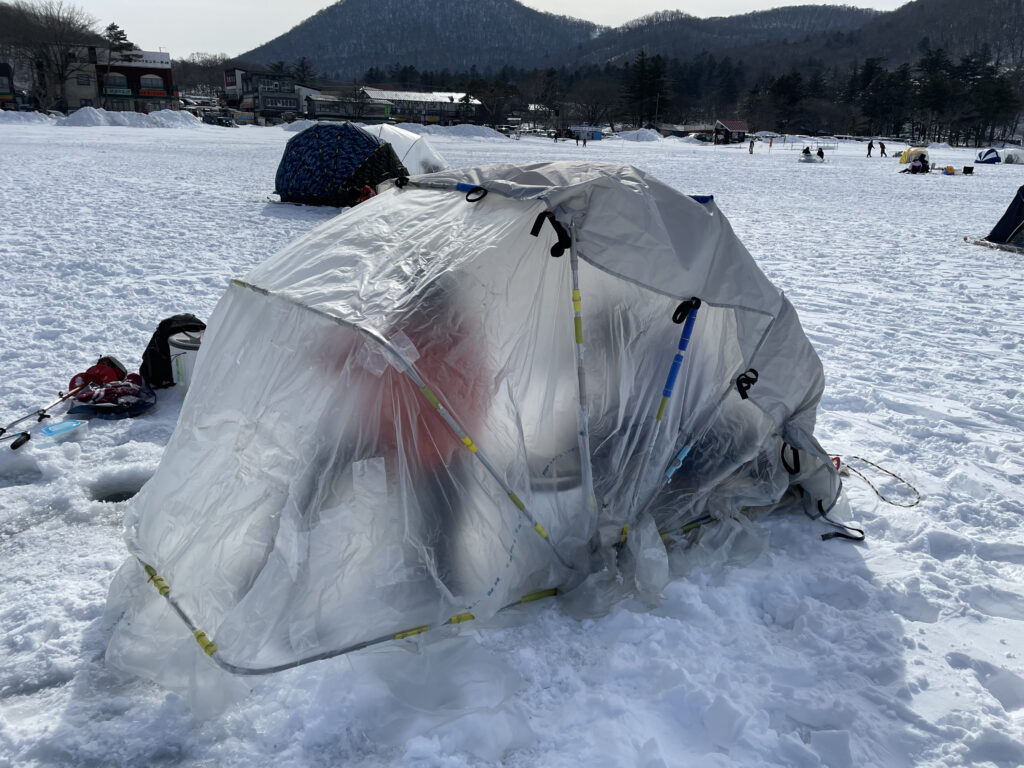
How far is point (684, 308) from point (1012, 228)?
12.6 meters

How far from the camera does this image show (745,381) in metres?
3.56

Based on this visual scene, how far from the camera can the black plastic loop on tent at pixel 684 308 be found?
3293 mm

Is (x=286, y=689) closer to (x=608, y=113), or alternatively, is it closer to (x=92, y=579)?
(x=92, y=579)

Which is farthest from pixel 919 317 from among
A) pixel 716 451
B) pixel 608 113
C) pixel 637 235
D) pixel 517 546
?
pixel 608 113

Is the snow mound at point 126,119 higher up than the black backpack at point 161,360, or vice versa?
the snow mound at point 126,119

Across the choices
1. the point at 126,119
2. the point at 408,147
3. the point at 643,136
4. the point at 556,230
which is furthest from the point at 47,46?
the point at 556,230

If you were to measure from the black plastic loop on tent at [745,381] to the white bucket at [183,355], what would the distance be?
3.74 meters

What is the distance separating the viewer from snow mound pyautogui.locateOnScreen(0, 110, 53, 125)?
44.2 meters

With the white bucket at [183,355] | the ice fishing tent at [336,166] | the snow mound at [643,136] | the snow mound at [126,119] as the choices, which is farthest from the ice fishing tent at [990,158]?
the snow mound at [126,119]

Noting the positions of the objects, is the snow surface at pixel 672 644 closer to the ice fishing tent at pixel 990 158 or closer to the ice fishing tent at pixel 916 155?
the ice fishing tent at pixel 916 155

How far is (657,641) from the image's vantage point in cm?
296

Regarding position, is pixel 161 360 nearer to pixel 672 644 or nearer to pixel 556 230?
pixel 556 230

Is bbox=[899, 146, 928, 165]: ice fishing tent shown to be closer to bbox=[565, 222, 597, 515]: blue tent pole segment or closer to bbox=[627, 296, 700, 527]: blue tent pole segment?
bbox=[627, 296, 700, 527]: blue tent pole segment

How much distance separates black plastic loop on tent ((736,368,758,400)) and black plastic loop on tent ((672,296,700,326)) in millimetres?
488
